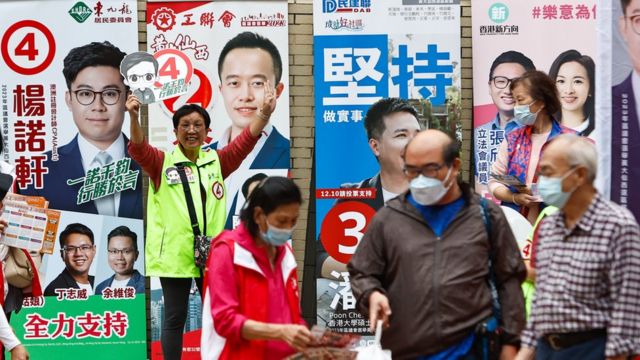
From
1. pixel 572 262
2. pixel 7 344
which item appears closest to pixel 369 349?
pixel 572 262

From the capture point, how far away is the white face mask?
510cm

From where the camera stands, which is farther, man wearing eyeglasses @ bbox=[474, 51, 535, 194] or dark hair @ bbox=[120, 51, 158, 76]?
man wearing eyeglasses @ bbox=[474, 51, 535, 194]

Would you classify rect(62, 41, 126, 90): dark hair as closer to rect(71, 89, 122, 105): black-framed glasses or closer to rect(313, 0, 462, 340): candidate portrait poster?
rect(71, 89, 122, 105): black-framed glasses

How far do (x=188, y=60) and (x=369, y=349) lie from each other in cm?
518

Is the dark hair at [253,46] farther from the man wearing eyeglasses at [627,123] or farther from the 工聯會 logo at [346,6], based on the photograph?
the man wearing eyeglasses at [627,123]

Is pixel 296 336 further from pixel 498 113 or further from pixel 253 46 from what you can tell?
pixel 498 113

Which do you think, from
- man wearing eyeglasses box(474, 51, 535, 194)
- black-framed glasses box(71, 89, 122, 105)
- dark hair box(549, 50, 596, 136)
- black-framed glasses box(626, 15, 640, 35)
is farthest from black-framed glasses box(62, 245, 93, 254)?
black-framed glasses box(626, 15, 640, 35)

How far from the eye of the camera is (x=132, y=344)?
9797mm

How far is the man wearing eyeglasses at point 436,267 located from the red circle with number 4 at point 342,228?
14.9ft

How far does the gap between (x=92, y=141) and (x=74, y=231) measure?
0.81 m

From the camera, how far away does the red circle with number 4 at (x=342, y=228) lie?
981 cm

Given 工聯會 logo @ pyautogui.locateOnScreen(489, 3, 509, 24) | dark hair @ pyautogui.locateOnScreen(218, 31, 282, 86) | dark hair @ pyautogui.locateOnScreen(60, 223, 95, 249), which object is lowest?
dark hair @ pyautogui.locateOnScreen(60, 223, 95, 249)

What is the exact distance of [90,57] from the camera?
9820 millimetres

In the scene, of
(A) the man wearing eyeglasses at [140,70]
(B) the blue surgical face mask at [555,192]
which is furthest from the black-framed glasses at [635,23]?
(A) the man wearing eyeglasses at [140,70]
